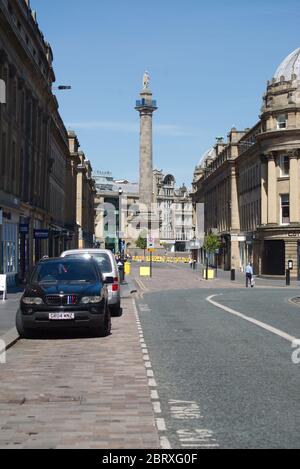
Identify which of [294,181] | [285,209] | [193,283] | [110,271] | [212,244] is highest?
[294,181]

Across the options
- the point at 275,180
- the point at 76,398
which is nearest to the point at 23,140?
the point at 275,180

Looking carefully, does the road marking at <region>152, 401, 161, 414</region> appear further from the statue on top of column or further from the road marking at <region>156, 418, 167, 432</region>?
the statue on top of column

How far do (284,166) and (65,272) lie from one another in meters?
50.2

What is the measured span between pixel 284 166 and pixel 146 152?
6594 cm

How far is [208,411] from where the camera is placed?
25.6ft

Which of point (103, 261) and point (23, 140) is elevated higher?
point (23, 140)

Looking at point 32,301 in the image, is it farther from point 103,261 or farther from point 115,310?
point 115,310

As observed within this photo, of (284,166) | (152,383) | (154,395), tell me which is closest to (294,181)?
(284,166)

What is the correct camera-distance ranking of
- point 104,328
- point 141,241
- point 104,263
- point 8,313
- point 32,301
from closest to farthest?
point 32,301 < point 104,328 < point 8,313 < point 104,263 < point 141,241

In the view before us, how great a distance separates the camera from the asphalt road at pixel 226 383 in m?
6.73

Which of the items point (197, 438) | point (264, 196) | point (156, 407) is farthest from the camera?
point (264, 196)

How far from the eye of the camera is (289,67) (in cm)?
6938

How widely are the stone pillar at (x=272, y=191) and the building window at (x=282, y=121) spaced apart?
262 centimetres

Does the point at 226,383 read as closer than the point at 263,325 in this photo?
Yes
